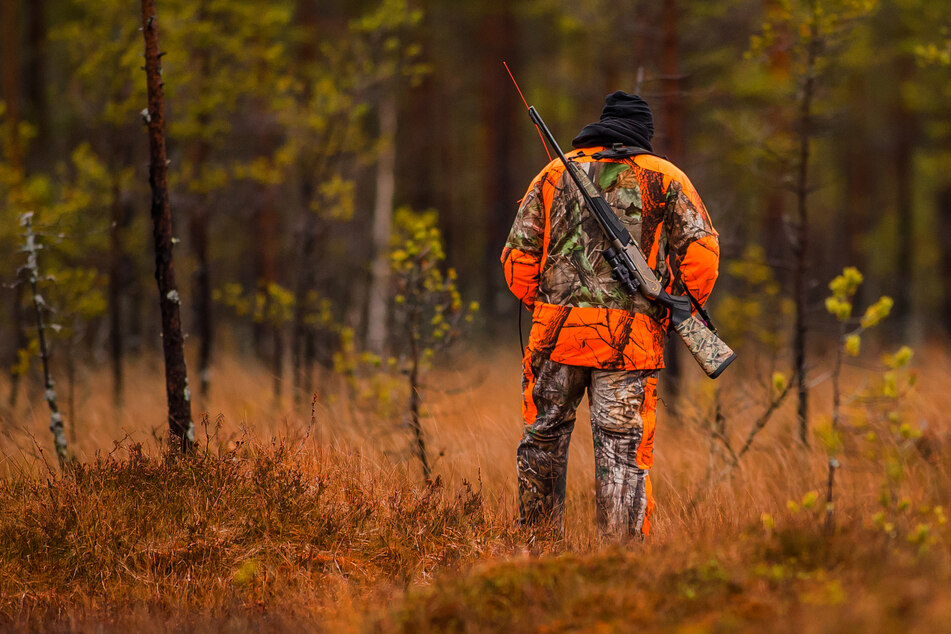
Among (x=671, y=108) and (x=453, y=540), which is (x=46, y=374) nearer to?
(x=453, y=540)

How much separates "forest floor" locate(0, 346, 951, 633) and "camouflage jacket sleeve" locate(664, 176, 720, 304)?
3.25ft

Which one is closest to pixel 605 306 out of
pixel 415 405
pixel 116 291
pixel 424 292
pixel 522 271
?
pixel 522 271

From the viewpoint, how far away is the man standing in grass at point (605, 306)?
429 centimetres

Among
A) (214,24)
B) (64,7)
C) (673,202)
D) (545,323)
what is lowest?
(545,323)

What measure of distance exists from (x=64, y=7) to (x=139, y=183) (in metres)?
8.24

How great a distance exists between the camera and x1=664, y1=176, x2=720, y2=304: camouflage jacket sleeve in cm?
430

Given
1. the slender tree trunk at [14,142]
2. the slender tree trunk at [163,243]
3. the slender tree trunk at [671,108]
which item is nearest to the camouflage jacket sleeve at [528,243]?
the slender tree trunk at [163,243]

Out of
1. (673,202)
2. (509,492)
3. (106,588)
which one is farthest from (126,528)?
(673,202)

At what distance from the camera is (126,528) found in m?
4.36

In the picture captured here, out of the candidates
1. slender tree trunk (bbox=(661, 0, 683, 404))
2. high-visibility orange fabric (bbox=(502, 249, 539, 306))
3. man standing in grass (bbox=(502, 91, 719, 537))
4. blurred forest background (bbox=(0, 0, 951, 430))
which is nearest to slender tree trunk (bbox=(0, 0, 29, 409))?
blurred forest background (bbox=(0, 0, 951, 430))

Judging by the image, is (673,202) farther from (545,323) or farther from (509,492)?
(509,492)

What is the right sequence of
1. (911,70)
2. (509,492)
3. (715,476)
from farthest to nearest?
(911,70) < (715,476) < (509,492)

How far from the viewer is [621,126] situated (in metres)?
4.39

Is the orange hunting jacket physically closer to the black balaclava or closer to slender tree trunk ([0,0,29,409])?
the black balaclava
